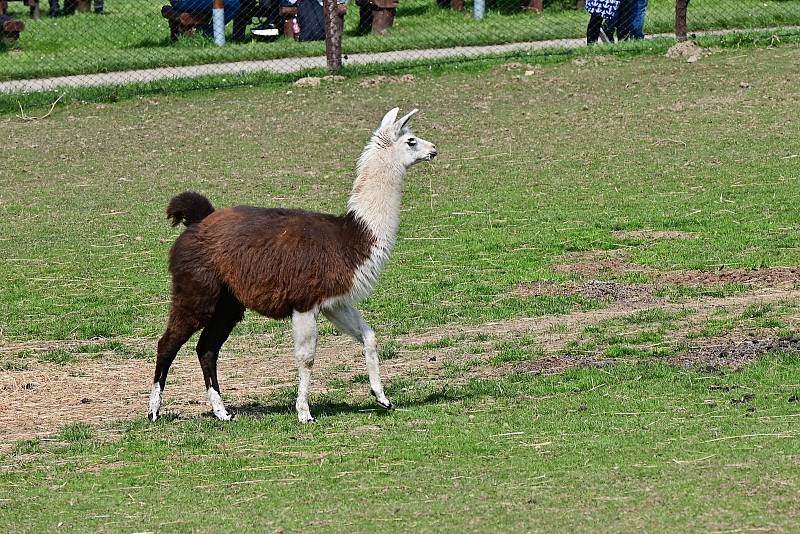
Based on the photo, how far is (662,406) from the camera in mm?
8117

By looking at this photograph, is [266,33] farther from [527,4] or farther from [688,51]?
[688,51]

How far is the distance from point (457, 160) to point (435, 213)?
2.00 meters

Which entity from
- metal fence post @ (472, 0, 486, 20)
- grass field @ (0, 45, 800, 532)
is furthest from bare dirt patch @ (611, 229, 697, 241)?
metal fence post @ (472, 0, 486, 20)

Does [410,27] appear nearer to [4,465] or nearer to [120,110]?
[120,110]

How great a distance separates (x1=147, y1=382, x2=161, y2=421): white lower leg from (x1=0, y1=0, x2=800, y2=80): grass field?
526 inches

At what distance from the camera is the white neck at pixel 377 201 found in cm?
850

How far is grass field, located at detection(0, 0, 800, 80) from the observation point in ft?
71.2

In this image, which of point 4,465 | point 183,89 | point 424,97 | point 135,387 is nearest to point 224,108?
point 183,89

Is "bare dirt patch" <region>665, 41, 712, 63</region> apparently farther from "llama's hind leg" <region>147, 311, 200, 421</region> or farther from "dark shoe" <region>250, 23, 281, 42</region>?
"llama's hind leg" <region>147, 311, 200, 421</region>

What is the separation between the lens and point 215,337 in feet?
28.8

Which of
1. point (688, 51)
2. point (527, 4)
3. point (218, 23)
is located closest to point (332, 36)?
point (218, 23)

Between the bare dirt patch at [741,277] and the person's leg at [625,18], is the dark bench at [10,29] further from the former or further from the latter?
the bare dirt patch at [741,277]

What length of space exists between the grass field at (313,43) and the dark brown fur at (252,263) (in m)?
13.2

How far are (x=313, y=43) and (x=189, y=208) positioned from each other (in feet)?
45.6
